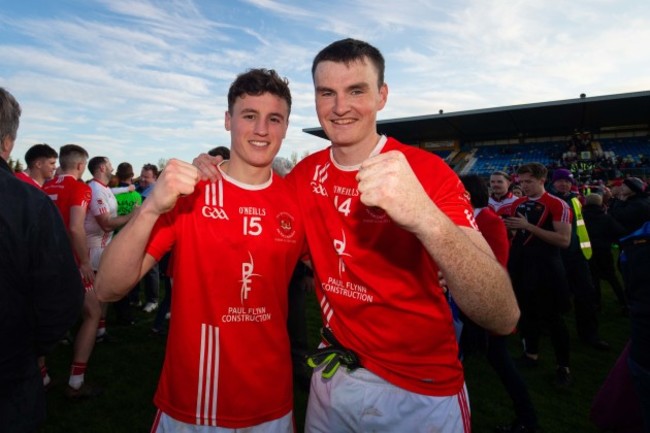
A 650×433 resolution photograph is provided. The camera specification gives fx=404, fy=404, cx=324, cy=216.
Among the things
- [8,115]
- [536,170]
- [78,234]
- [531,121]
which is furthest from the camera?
[531,121]

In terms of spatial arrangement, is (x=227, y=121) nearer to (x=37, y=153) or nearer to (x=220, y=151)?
(x=220, y=151)

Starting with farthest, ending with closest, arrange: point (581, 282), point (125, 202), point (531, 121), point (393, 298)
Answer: point (531, 121), point (125, 202), point (581, 282), point (393, 298)

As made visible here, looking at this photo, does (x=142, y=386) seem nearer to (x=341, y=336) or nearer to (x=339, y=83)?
(x=341, y=336)

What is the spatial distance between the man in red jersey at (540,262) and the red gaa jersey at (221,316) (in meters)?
3.87

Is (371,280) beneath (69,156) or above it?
beneath

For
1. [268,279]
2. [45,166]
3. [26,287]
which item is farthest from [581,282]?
[45,166]

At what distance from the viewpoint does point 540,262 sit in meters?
4.88

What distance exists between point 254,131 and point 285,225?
541 millimetres

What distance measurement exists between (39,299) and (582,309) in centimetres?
670

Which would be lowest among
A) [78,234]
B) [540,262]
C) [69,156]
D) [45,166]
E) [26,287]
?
[540,262]

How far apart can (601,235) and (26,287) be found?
844 cm

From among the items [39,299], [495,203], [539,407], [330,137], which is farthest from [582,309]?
[39,299]

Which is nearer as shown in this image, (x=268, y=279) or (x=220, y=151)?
(x=268, y=279)

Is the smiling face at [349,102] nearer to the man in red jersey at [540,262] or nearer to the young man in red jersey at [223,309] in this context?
the young man in red jersey at [223,309]
